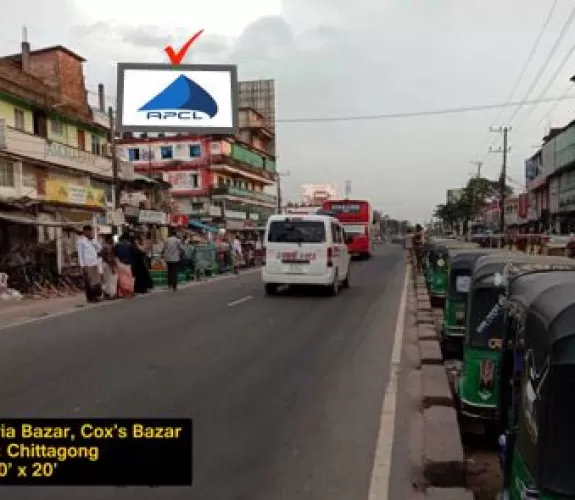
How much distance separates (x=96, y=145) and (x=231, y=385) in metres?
35.6

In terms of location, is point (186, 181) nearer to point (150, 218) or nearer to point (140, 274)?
point (150, 218)

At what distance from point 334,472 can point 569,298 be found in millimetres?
2775

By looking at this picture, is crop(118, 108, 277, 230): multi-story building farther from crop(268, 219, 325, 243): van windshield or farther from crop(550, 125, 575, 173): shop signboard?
crop(268, 219, 325, 243): van windshield

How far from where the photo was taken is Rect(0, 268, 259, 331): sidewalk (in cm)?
1373

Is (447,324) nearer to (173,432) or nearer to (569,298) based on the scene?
(173,432)

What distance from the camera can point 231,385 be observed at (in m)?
7.38

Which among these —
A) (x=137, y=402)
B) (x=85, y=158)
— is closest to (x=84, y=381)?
(x=137, y=402)

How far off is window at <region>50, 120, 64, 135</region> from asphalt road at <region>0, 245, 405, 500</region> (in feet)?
76.5

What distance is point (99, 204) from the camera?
35.1 m

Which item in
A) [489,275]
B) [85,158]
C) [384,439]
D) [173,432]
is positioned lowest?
[384,439]

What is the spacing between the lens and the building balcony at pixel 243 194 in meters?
65.8

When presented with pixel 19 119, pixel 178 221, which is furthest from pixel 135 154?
pixel 19 119

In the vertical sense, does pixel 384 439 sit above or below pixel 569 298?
below

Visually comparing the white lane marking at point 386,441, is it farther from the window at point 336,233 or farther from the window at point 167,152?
the window at point 167,152
